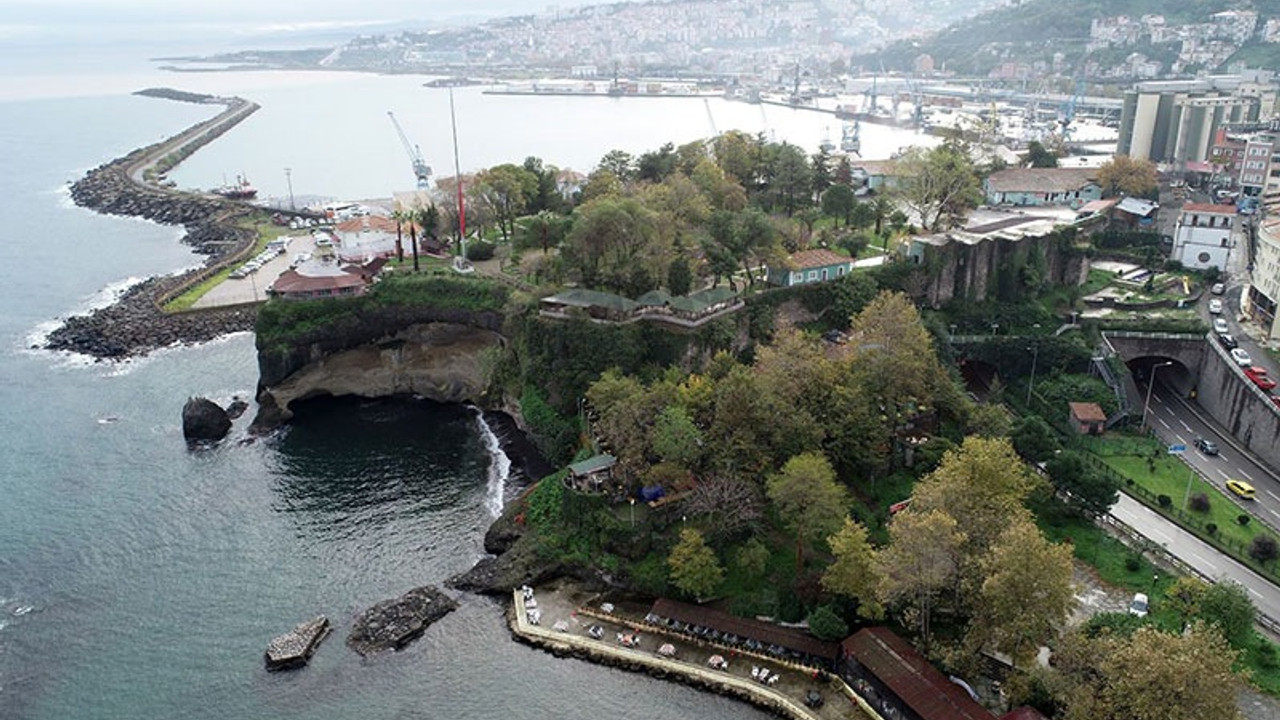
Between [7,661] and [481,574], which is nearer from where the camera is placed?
[7,661]

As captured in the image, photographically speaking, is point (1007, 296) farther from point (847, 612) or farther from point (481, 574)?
point (481, 574)

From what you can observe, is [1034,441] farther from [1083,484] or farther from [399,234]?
[399,234]

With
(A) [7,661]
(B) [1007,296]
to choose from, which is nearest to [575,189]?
(B) [1007,296]

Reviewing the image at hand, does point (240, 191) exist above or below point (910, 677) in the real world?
above

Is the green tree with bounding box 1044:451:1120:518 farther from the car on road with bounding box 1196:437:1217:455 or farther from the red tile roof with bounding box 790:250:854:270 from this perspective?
the red tile roof with bounding box 790:250:854:270

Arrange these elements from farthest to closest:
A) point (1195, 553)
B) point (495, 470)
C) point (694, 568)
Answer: point (495, 470), point (1195, 553), point (694, 568)

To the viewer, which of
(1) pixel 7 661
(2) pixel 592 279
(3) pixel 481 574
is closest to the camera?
(1) pixel 7 661

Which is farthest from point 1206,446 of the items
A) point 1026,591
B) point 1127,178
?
point 1127,178

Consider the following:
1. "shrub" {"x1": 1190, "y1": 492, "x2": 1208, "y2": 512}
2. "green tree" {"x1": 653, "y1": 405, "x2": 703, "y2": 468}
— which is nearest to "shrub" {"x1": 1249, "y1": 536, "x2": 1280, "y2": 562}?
"shrub" {"x1": 1190, "y1": 492, "x2": 1208, "y2": 512}
